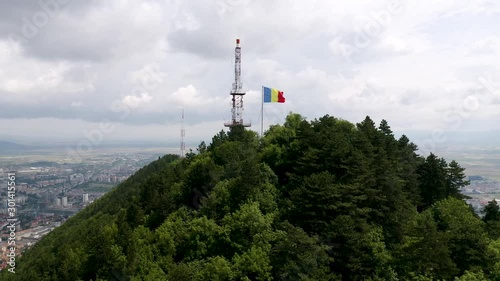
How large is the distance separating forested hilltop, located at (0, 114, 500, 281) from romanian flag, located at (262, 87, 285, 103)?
581 centimetres

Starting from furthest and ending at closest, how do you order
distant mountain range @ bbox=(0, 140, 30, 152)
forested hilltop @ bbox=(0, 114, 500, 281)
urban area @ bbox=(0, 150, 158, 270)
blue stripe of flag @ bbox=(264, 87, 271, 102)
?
distant mountain range @ bbox=(0, 140, 30, 152), urban area @ bbox=(0, 150, 158, 270), blue stripe of flag @ bbox=(264, 87, 271, 102), forested hilltop @ bbox=(0, 114, 500, 281)

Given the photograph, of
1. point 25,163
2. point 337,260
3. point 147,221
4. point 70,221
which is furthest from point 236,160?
point 25,163

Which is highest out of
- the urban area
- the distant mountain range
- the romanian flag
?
the romanian flag

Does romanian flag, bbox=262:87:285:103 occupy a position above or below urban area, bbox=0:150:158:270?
above

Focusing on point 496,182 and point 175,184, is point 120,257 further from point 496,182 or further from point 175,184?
point 496,182

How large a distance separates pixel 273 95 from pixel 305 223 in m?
28.8

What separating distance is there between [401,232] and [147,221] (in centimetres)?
2883

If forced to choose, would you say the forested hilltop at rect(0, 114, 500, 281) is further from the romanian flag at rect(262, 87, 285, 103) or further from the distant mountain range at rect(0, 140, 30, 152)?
the distant mountain range at rect(0, 140, 30, 152)

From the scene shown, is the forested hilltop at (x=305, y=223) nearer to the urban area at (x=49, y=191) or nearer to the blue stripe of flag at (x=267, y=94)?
the blue stripe of flag at (x=267, y=94)

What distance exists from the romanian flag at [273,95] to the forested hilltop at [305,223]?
229 inches

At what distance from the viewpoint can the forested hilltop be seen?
31.1 meters

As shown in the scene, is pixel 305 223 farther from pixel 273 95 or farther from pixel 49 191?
pixel 49 191

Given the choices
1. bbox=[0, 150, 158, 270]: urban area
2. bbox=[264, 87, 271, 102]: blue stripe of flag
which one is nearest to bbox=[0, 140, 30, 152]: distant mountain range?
bbox=[0, 150, 158, 270]: urban area

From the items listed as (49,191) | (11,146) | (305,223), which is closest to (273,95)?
(305,223)
